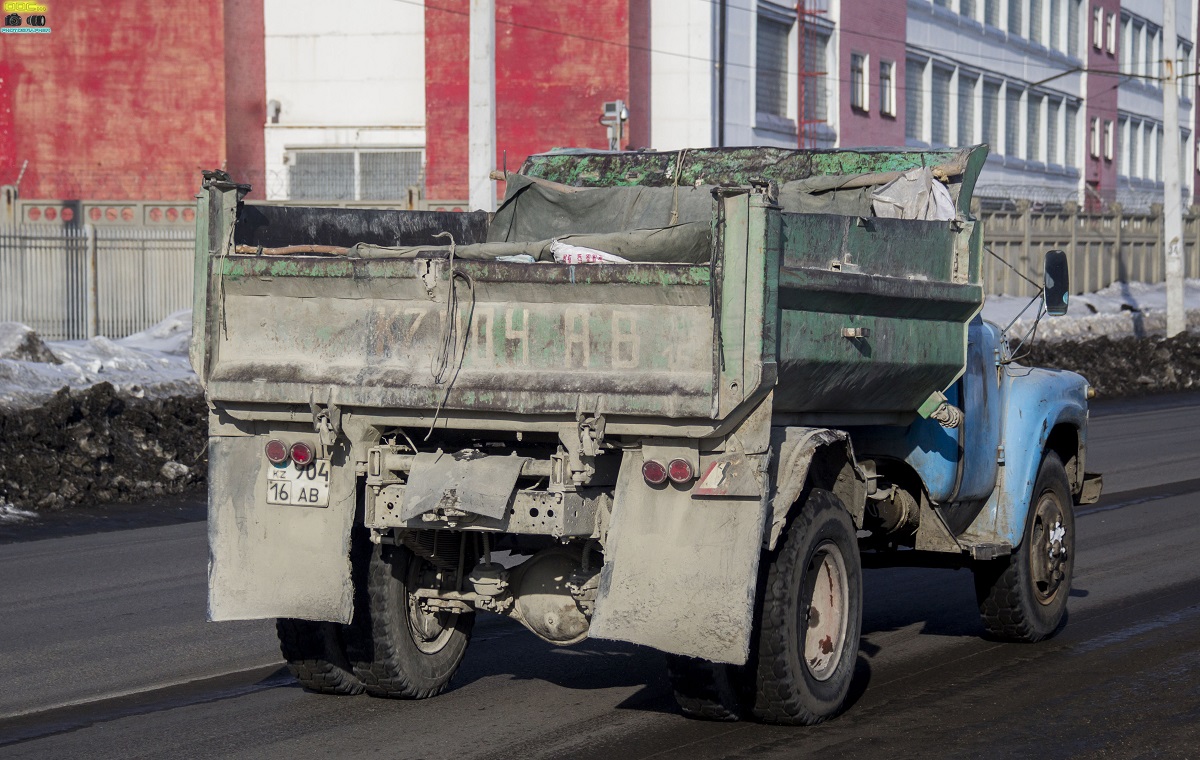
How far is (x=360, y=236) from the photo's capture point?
8.20 metres

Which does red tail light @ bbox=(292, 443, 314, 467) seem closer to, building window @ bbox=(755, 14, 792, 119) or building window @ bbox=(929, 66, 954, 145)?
building window @ bbox=(755, 14, 792, 119)

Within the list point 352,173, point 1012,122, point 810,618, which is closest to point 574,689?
point 810,618

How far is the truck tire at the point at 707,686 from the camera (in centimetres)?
661

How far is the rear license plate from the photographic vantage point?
6652 mm

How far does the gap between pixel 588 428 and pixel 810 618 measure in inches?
54.2

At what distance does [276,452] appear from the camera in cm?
667

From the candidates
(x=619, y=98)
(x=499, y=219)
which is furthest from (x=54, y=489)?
(x=619, y=98)

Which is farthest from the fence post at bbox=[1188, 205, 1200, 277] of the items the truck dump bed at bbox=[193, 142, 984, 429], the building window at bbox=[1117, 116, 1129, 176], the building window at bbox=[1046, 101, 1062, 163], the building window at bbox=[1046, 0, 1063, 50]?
the truck dump bed at bbox=[193, 142, 984, 429]

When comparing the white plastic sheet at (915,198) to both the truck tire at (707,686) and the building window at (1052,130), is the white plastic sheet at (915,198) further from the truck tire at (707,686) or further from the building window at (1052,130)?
the building window at (1052,130)

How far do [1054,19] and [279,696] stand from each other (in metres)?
54.4

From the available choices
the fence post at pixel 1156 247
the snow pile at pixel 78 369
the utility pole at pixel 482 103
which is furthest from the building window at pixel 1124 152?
the snow pile at pixel 78 369

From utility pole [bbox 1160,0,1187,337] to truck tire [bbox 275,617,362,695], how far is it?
27930mm

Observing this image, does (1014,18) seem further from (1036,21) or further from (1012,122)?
(1012,122)

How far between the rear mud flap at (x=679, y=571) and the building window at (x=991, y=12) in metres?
46.9
